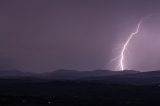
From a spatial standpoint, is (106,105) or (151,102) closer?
(106,105)

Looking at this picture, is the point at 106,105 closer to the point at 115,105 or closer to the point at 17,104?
the point at 115,105

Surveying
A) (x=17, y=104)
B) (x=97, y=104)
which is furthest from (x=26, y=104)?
(x=97, y=104)

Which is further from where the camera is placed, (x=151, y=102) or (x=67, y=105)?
(x=151, y=102)

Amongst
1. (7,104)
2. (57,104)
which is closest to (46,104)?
(57,104)

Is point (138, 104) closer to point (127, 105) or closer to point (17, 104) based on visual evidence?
point (127, 105)

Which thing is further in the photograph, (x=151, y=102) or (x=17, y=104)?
(x=151, y=102)

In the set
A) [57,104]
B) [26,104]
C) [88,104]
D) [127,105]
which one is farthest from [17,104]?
[127,105]

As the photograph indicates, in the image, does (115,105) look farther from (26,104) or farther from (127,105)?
(26,104)
